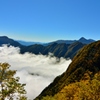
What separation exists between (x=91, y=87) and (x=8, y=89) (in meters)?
18.2

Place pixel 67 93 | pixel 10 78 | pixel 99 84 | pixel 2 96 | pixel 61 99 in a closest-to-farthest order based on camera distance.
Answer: pixel 2 96
pixel 10 78
pixel 99 84
pixel 61 99
pixel 67 93

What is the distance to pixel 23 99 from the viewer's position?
41.4 m

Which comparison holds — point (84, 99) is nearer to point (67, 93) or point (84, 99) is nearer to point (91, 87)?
point (91, 87)

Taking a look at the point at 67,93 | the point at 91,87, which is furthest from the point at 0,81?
the point at 67,93

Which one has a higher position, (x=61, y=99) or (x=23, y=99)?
(x=23, y=99)

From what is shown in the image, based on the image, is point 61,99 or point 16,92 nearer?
point 16,92

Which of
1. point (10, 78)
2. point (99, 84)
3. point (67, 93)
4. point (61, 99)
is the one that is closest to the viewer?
point (10, 78)

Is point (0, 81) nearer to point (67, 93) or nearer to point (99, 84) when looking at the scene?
point (99, 84)

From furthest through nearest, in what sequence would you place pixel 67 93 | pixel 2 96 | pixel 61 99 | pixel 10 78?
pixel 67 93, pixel 61 99, pixel 10 78, pixel 2 96

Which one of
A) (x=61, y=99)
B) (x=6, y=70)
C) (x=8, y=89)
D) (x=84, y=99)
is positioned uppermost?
(x=6, y=70)

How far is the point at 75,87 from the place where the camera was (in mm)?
85375

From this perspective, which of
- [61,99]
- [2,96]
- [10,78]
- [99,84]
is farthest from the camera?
[61,99]

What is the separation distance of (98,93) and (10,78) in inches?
734

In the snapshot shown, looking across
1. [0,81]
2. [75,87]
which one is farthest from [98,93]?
[75,87]
